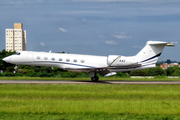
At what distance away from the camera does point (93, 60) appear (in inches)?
1197

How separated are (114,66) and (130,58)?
2.97 m

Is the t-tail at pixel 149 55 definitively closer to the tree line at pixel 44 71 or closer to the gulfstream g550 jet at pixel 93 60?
the gulfstream g550 jet at pixel 93 60

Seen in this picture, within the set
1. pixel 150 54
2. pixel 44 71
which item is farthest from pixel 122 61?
pixel 44 71

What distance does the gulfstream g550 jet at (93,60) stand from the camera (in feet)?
96.5

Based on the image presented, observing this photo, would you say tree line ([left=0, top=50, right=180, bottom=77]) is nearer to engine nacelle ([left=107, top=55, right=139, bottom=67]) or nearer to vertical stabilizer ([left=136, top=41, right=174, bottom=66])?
engine nacelle ([left=107, top=55, right=139, bottom=67])

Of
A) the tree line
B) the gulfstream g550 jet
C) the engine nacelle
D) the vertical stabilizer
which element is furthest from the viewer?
the tree line

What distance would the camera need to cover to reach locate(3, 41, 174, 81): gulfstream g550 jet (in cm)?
2942

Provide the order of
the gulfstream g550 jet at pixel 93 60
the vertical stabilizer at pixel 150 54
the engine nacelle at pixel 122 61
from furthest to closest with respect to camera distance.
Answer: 1. the vertical stabilizer at pixel 150 54
2. the engine nacelle at pixel 122 61
3. the gulfstream g550 jet at pixel 93 60

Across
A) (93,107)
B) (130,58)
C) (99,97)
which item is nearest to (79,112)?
(93,107)

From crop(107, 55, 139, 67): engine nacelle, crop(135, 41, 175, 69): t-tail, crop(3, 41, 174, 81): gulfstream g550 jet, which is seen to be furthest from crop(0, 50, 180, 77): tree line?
crop(135, 41, 175, 69): t-tail

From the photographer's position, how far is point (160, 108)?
44.4 ft

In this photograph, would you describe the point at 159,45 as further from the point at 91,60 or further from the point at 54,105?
the point at 54,105

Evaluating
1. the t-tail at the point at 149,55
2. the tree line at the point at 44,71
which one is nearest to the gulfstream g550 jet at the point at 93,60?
the t-tail at the point at 149,55

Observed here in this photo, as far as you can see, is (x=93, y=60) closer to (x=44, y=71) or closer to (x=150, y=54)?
(x=150, y=54)
